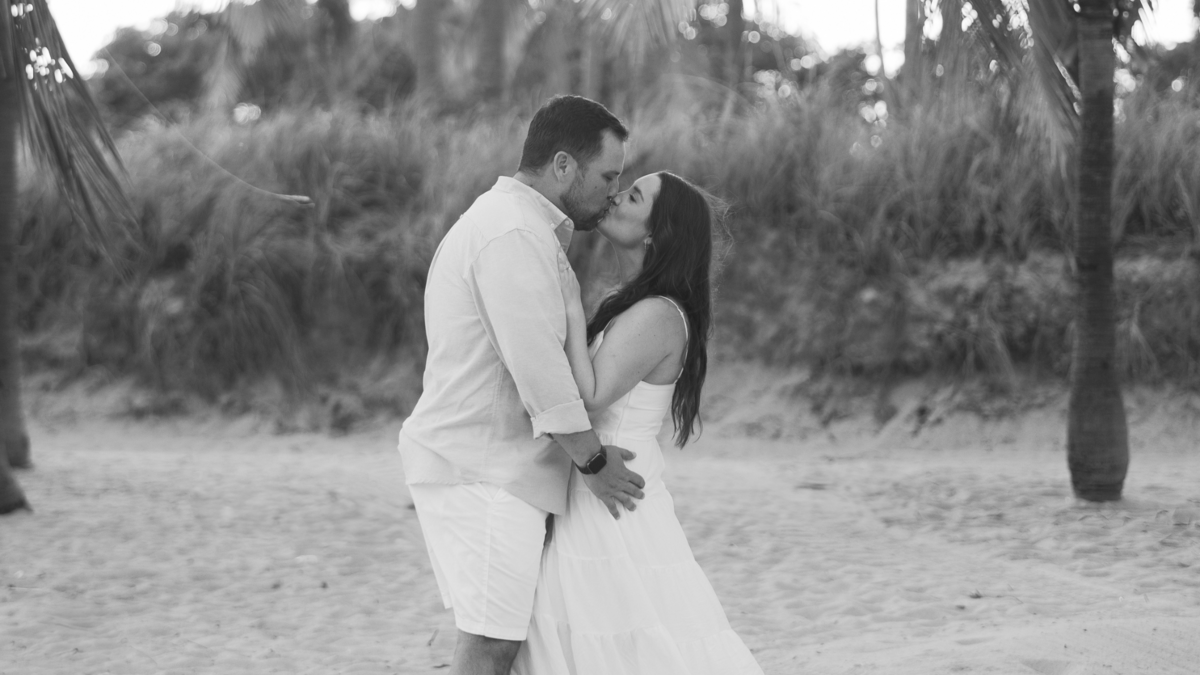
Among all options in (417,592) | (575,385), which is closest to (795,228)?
(417,592)

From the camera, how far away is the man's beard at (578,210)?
2.53m

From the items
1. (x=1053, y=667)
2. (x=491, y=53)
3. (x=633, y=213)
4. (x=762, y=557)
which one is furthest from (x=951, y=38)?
(x=491, y=53)

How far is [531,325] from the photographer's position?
228cm

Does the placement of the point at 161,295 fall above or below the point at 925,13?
below

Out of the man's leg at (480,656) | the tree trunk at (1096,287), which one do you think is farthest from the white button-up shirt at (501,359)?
the tree trunk at (1096,287)

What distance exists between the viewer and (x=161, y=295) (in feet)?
32.0

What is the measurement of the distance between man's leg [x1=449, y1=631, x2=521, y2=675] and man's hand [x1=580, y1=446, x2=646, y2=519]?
1.29ft

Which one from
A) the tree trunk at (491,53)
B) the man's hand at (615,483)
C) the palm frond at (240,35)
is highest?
the palm frond at (240,35)

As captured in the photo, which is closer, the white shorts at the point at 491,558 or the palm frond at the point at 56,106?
the white shorts at the point at 491,558

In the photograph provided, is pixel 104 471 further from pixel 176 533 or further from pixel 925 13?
pixel 925 13

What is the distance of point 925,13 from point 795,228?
430 centimetres

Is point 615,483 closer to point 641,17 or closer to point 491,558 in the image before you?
point 491,558

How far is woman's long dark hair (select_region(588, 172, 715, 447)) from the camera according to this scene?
8.52 feet

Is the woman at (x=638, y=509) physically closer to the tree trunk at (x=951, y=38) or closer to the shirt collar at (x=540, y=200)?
the shirt collar at (x=540, y=200)
